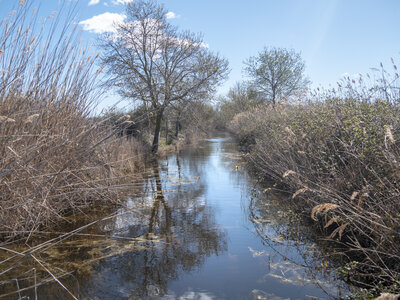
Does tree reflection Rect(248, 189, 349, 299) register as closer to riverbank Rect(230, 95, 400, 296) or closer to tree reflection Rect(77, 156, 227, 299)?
riverbank Rect(230, 95, 400, 296)

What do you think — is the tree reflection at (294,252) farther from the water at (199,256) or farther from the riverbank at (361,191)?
the riverbank at (361,191)

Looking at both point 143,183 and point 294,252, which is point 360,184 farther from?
point 143,183

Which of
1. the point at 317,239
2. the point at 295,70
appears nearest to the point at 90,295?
the point at 317,239

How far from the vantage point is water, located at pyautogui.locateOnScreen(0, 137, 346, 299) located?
285 cm

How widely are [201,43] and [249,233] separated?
11.2 meters

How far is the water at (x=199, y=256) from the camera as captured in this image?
112 inches

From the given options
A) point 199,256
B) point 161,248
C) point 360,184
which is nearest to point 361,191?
point 360,184

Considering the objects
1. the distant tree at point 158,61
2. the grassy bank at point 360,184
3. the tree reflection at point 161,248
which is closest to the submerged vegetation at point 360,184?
the grassy bank at point 360,184

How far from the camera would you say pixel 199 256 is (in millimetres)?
3594

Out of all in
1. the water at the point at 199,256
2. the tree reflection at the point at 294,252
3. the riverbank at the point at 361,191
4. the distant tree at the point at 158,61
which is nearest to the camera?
the riverbank at the point at 361,191

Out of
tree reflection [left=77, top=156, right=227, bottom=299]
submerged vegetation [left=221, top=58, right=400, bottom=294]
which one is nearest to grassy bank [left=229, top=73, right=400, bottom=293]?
submerged vegetation [left=221, top=58, right=400, bottom=294]

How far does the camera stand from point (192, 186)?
7.40 meters

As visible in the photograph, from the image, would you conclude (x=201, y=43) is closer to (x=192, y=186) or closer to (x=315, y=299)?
(x=192, y=186)

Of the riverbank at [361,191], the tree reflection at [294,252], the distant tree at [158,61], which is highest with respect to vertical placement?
the distant tree at [158,61]
